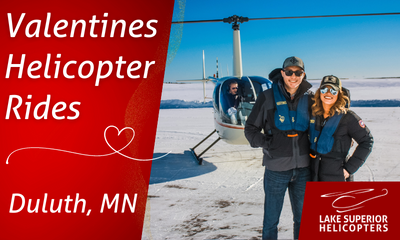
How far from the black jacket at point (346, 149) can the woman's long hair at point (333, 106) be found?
0.23ft

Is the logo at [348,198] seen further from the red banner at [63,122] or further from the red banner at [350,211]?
the red banner at [63,122]

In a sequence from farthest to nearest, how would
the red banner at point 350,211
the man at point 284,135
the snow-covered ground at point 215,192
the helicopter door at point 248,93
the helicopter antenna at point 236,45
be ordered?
the helicopter antenna at point 236,45
the helicopter door at point 248,93
the snow-covered ground at point 215,192
the man at point 284,135
the red banner at point 350,211

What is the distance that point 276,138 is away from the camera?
216cm

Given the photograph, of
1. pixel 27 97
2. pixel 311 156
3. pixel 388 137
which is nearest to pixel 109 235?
pixel 27 97

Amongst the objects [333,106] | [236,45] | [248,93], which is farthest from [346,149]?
[236,45]

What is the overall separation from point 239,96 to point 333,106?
3.02 m

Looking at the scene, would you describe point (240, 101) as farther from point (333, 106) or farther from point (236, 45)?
point (333, 106)

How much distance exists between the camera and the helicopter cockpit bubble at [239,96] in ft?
16.3

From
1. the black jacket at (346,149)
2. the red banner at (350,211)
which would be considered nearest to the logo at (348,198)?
the red banner at (350,211)

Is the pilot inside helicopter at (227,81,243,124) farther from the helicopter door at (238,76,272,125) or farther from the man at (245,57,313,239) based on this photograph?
the man at (245,57,313,239)

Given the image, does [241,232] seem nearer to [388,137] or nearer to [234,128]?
[234,128]

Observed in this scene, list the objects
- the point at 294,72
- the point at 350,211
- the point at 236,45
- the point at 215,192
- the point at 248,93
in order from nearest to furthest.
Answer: the point at 350,211 < the point at 294,72 < the point at 215,192 < the point at 248,93 < the point at 236,45

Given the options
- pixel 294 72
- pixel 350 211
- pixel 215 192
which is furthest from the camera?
pixel 215 192

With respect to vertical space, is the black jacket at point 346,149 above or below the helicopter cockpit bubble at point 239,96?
below
